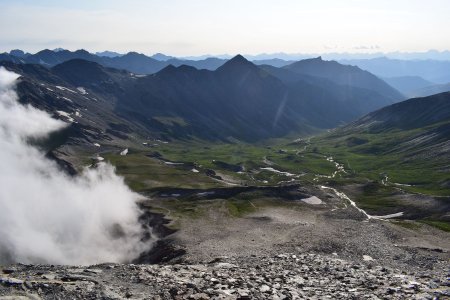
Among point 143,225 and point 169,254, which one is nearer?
point 169,254

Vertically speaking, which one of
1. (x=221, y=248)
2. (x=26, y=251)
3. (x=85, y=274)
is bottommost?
(x=26, y=251)

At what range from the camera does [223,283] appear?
39.5 m

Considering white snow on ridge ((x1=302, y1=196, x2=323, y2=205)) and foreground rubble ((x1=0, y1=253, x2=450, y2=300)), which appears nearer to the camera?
foreground rubble ((x1=0, y1=253, x2=450, y2=300))

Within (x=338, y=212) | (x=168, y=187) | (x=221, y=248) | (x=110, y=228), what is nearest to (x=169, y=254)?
(x=221, y=248)

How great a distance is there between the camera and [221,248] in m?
72.4

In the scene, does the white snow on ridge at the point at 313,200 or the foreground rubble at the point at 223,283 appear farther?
the white snow on ridge at the point at 313,200

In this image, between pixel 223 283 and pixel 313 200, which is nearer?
pixel 223 283

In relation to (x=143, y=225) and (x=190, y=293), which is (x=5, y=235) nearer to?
(x=143, y=225)

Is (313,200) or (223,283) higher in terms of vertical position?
(223,283)

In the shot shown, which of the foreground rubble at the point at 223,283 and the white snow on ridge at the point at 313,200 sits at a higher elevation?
the foreground rubble at the point at 223,283

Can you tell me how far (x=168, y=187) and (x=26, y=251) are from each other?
57.4 metres

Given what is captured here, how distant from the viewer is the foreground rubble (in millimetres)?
35500

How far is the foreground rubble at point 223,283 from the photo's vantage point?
35500 millimetres

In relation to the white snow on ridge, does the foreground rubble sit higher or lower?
higher
